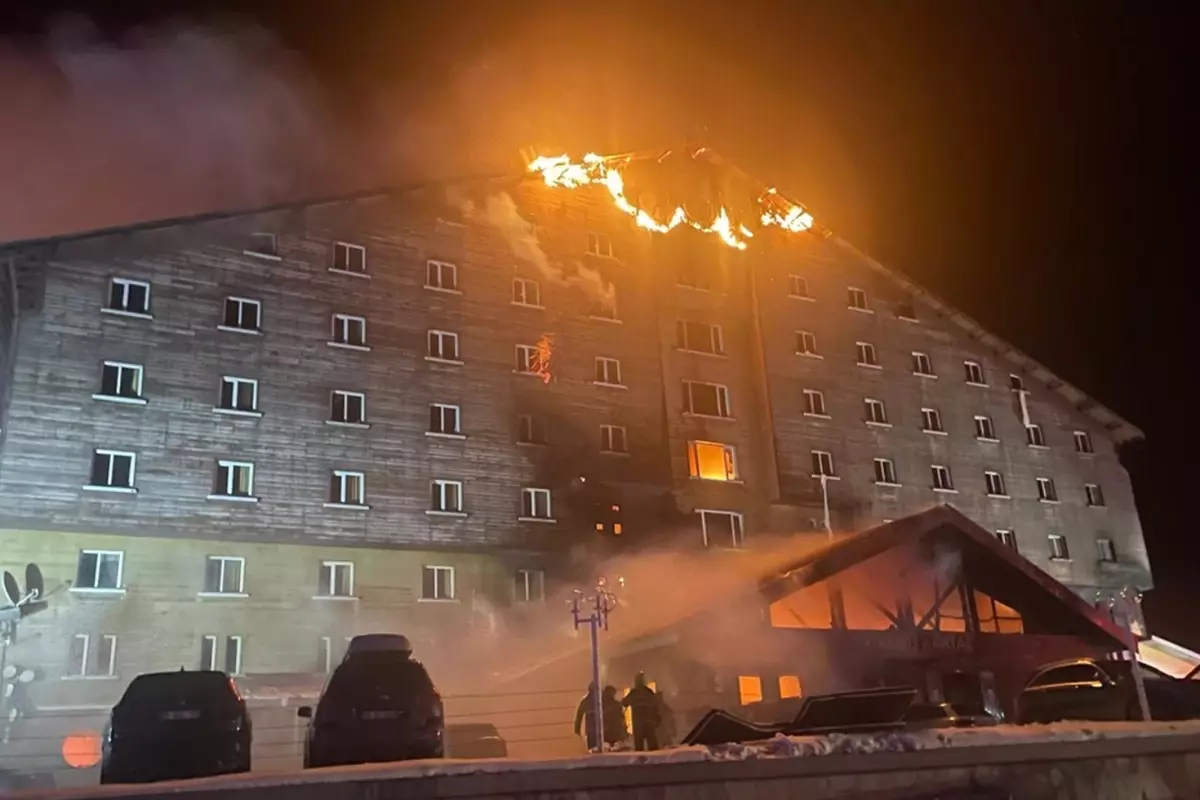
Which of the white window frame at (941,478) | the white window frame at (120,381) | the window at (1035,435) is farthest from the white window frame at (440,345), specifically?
the window at (1035,435)

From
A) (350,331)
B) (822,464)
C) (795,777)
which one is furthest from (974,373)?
(795,777)

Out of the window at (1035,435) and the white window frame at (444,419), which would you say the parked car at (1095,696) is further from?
the window at (1035,435)

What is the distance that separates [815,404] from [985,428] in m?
8.98

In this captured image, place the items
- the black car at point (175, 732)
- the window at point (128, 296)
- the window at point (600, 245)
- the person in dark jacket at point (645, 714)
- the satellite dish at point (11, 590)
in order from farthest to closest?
the window at point (600, 245) → the window at point (128, 296) → the satellite dish at point (11, 590) → the person in dark jacket at point (645, 714) → the black car at point (175, 732)

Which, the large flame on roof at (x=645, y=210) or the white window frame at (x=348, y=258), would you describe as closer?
the white window frame at (x=348, y=258)

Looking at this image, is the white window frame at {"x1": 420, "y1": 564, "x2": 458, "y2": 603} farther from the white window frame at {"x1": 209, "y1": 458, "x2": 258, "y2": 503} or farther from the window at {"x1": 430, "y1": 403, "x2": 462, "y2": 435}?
the white window frame at {"x1": 209, "y1": 458, "x2": 258, "y2": 503}

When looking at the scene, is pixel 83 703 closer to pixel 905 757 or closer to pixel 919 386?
pixel 905 757

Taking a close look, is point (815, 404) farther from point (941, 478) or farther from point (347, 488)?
point (347, 488)

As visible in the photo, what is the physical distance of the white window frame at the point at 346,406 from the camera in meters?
28.6

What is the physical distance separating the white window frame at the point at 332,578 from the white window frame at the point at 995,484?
86.5 ft

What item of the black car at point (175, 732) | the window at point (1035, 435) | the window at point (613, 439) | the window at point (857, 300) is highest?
the window at point (857, 300)

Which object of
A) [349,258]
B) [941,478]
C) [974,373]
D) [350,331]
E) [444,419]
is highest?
[349,258]

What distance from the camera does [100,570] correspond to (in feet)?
80.2

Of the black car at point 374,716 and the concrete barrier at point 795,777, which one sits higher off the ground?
the black car at point 374,716
